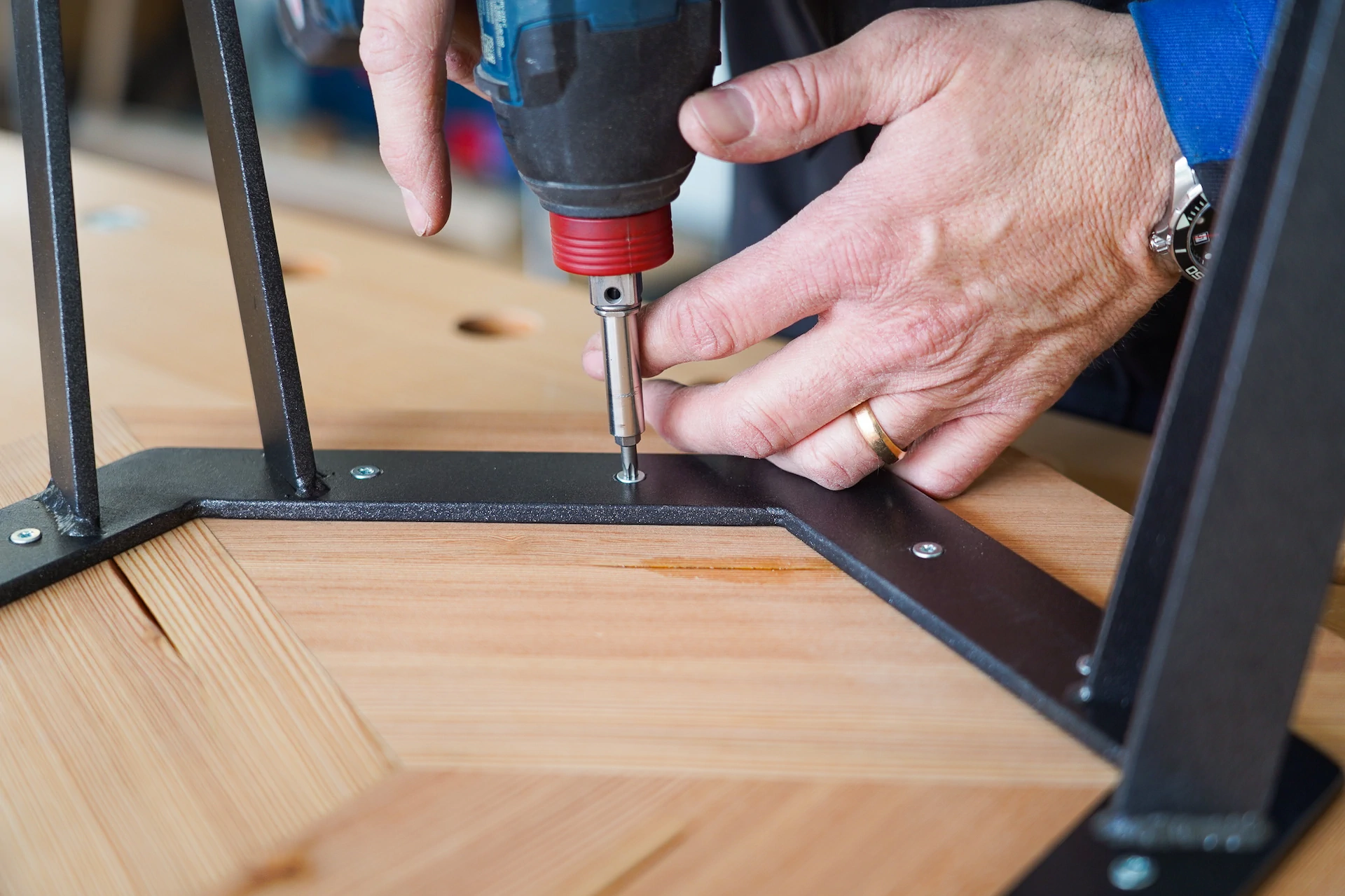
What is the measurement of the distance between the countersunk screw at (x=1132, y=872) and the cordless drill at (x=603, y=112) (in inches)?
12.5

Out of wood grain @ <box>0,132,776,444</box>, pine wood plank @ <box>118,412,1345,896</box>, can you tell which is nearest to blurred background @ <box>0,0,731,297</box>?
wood grain @ <box>0,132,776,444</box>

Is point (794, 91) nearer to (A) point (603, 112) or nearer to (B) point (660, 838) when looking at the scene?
(A) point (603, 112)

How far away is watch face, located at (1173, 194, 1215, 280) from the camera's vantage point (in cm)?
57

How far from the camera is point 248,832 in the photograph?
374 mm

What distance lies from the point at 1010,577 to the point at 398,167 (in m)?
0.37

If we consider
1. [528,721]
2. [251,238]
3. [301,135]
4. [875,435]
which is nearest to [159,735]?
[528,721]

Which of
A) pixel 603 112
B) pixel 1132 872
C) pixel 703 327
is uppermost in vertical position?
pixel 603 112

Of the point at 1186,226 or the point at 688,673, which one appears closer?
the point at 688,673

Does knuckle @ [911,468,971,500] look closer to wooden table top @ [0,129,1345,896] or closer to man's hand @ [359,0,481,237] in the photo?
wooden table top @ [0,129,1345,896]

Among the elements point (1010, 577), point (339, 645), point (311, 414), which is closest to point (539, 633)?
point (339, 645)

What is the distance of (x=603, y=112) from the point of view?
0.47 meters

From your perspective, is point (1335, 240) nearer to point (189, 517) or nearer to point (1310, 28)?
point (1310, 28)

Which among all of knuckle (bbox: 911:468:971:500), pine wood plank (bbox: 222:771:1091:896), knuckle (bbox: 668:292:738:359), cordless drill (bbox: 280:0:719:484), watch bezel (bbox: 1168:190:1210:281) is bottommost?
pine wood plank (bbox: 222:771:1091:896)

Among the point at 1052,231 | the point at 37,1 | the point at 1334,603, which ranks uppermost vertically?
the point at 37,1
